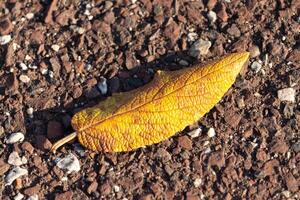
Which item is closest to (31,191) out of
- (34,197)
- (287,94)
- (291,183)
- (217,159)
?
(34,197)

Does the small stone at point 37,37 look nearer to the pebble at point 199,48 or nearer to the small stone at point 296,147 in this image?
the pebble at point 199,48

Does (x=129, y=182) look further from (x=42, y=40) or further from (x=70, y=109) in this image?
(x=42, y=40)

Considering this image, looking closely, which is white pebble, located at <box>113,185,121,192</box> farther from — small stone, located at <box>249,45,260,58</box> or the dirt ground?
small stone, located at <box>249,45,260,58</box>

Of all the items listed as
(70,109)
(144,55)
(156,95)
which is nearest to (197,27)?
(144,55)

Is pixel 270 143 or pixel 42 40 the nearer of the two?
A: pixel 270 143

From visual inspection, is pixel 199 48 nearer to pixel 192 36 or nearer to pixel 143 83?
pixel 192 36

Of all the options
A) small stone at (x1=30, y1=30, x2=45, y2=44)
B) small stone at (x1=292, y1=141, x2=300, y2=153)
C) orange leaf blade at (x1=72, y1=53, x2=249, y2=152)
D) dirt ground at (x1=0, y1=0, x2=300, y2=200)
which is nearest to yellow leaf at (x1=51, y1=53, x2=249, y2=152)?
orange leaf blade at (x1=72, y1=53, x2=249, y2=152)

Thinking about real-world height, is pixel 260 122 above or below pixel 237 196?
above
